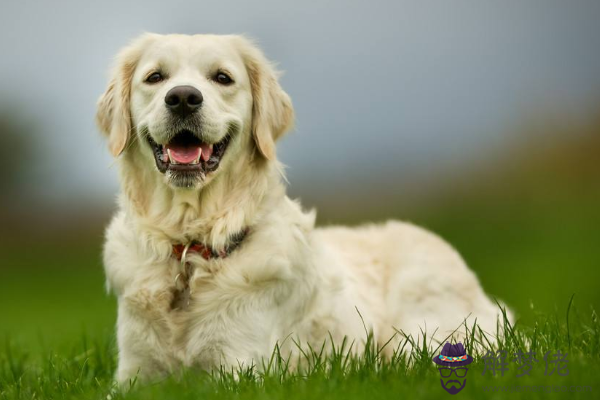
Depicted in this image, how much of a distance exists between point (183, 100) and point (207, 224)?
68 centimetres

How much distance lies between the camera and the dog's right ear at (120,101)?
173 inches

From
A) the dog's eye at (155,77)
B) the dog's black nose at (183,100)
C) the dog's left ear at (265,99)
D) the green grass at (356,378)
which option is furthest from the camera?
the dog's left ear at (265,99)

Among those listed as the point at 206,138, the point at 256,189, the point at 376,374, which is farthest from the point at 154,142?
the point at 376,374

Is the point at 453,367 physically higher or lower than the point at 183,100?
lower

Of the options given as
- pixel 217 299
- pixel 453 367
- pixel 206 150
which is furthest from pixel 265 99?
pixel 453 367

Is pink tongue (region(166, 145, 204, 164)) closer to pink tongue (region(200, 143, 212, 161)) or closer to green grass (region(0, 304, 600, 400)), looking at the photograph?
pink tongue (region(200, 143, 212, 161))

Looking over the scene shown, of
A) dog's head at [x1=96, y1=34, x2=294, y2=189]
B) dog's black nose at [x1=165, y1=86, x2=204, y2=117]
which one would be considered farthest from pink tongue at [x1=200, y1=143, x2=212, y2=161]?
dog's black nose at [x1=165, y1=86, x2=204, y2=117]

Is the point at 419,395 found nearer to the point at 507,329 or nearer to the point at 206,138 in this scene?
the point at 507,329

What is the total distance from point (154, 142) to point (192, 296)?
851mm

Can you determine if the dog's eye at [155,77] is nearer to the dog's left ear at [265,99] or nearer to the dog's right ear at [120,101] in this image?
the dog's right ear at [120,101]

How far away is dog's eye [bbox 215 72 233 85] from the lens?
432 cm

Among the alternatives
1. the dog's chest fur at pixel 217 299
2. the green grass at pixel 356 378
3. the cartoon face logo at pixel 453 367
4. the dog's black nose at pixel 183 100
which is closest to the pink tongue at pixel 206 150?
the dog's black nose at pixel 183 100

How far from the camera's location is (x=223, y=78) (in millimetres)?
4332

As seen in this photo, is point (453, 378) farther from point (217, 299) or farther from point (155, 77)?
point (155, 77)
